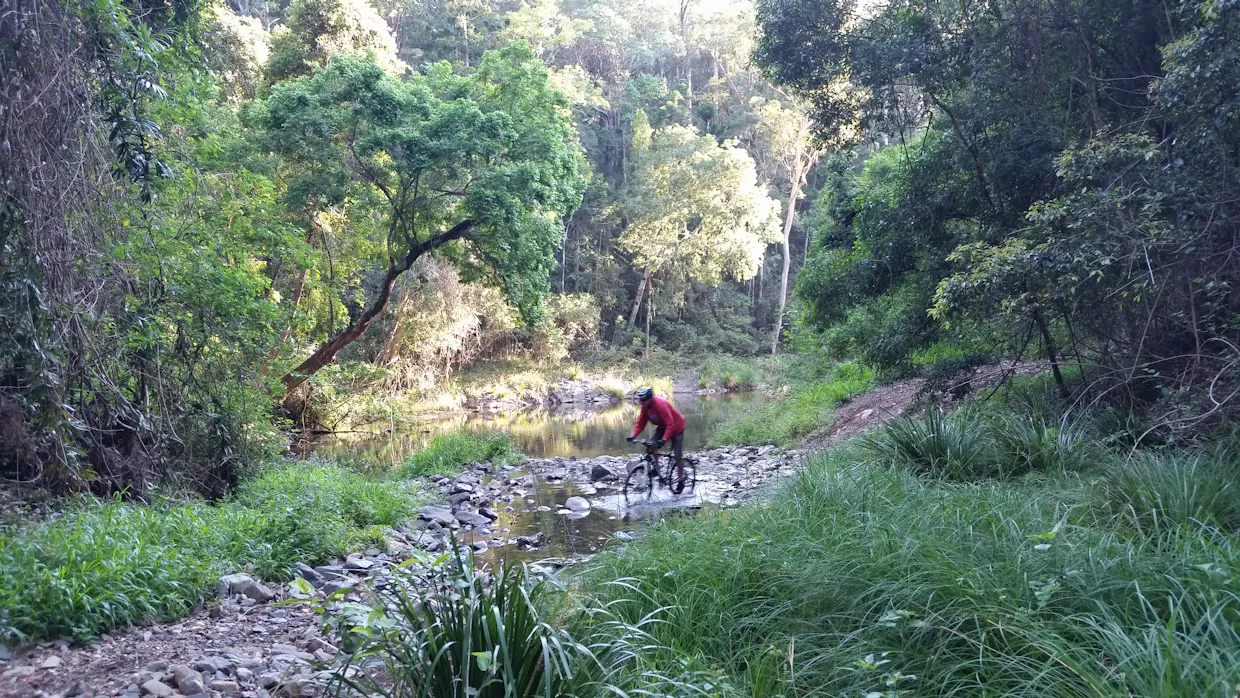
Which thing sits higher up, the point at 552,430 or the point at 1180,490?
the point at 1180,490

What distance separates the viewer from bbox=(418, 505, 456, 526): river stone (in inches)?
393

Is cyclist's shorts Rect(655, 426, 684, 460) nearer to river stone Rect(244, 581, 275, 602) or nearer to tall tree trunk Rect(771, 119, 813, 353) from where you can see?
river stone Rect(244, 581, 275, 602)

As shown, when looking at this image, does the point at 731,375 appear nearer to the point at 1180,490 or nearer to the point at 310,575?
the point at 310,575

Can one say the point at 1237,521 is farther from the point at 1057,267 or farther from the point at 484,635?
the point at 484,635

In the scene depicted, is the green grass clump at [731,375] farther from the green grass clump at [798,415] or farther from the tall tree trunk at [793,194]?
the green grass clump at [798,415]

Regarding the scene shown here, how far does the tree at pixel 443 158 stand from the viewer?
15.4 meters

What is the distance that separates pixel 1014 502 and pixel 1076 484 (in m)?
0.98

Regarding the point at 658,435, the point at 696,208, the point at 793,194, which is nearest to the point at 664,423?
the point at 658,435

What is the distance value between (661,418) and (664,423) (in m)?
0.08

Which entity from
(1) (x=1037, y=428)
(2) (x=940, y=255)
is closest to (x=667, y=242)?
(2) (x=940, y=255)

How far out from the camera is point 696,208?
37.6 metres

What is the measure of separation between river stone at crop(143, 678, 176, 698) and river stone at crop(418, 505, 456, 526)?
5631 millimetres

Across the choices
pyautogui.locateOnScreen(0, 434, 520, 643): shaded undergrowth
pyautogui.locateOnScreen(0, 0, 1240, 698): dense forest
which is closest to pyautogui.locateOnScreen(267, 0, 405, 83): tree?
pyautogui.locateOnScreen(0, 0, 1240, 698): dense forest

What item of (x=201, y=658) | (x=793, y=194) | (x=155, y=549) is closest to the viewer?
(x=201, y=658)
